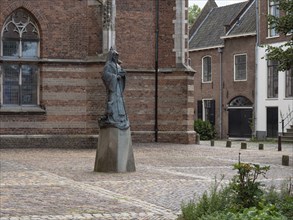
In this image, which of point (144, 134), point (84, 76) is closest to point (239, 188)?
point (84, 76)

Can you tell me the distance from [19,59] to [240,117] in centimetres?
2228

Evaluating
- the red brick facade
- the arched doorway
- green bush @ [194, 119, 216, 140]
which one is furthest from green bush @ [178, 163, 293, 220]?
the arched doorway

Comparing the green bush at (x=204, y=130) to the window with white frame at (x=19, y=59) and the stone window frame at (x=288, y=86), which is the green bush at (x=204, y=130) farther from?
the window with white frame at (x=19, y=59)

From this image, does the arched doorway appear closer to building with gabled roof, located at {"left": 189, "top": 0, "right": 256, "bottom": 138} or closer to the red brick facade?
building with gabled roof, located at {"left": 189, "top": 0, "right": 256, "bottom": 138}

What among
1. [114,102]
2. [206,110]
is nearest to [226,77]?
[206,110]

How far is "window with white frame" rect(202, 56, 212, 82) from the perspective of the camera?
4747cm

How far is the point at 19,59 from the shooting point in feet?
A: 79.8

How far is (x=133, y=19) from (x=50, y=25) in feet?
12.5

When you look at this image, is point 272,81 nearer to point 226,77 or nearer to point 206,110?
point 226,77

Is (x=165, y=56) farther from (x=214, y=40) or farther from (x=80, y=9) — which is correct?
(x=214, y=40)

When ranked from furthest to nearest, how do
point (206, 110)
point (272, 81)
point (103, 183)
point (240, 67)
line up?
1. point (206, 110)
2. point (240, 67)
3. point (272, 81)
4. point (103, 183)

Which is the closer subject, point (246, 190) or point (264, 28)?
point (246, 190)

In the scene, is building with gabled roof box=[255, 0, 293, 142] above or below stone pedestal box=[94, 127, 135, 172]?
above

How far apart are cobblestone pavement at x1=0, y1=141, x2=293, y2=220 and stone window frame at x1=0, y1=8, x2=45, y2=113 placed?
3091 mm
